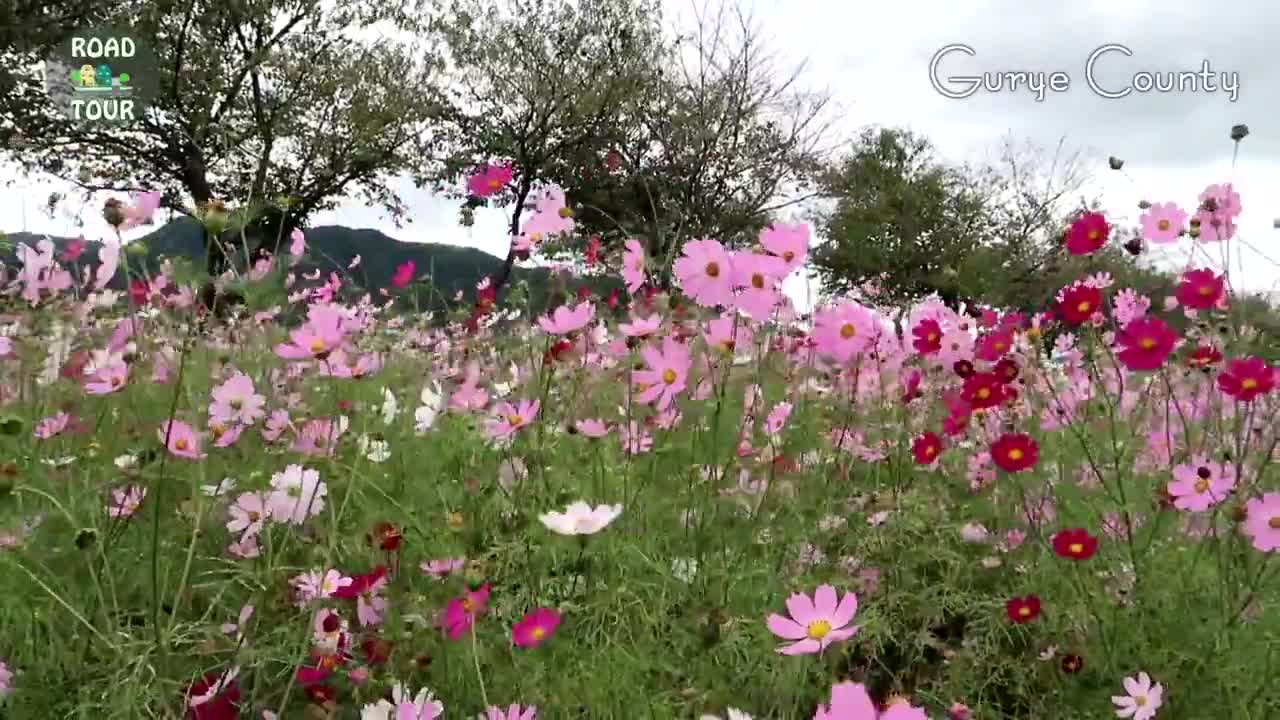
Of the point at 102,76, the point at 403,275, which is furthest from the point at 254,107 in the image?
the point at 403,275

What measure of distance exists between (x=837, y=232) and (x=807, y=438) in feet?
90.3

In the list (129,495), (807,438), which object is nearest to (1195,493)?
(807,438)

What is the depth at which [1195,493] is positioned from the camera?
187cm

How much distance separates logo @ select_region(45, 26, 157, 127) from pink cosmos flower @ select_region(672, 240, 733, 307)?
14333 millimetres

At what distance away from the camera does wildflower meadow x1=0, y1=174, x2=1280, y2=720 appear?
1594mm

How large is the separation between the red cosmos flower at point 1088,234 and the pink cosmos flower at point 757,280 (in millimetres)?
758

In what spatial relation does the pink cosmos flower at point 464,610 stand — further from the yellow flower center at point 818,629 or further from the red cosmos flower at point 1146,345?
the red cosmos flower at point 1146,345

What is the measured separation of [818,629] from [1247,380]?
118 cm

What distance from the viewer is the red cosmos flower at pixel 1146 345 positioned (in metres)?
1.95

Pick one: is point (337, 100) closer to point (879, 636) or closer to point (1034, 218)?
point (879, 636)

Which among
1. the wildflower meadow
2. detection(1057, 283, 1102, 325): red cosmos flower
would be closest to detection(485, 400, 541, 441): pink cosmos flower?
the wildflower meadow

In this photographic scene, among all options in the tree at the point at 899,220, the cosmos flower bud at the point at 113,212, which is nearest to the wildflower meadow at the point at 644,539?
the cosmos flower bud at the point at 113,212

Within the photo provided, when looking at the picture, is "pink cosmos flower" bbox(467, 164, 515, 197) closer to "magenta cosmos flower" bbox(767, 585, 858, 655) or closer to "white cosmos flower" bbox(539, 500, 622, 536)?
"white cosmos flower" bbox(539, 500, 622, 536)

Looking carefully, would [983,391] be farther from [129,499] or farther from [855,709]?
[129,499]
